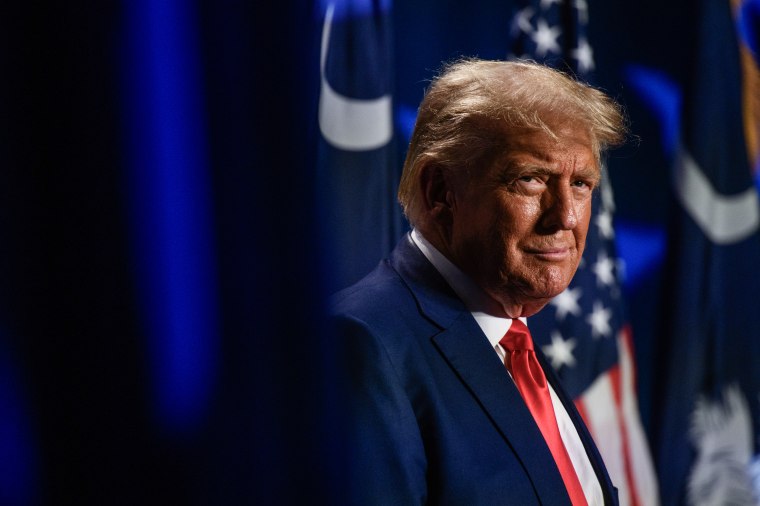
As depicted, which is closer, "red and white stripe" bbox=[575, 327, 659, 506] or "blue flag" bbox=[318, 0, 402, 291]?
"blue flag" bbox=[318, 0, 402, 291]

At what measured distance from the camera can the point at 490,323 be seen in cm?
128

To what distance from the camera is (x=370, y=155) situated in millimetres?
2268

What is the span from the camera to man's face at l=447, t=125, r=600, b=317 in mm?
1242

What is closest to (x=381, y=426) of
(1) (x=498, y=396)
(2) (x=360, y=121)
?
(1) (x=498, y=396)

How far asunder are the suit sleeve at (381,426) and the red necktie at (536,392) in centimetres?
25

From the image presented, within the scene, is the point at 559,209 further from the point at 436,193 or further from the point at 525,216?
the point at 436,193

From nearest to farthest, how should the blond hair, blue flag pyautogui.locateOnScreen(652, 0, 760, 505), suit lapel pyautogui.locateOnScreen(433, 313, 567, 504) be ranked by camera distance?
suit lapel pyautogui.locateOnScreen(433, 313, 567, 504)
the blond hair
blue flag pyautogui.locateOnScreen(652, 0, 760, 505)

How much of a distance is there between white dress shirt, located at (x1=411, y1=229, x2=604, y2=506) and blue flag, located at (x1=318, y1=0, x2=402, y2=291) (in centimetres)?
91

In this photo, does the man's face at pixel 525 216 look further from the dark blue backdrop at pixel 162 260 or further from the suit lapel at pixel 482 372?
the dark blue backdrop at pixel 162 260

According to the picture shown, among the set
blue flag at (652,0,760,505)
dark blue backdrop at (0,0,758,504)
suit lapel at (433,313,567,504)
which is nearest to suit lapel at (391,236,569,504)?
suit lapel at (433,313,567,504)

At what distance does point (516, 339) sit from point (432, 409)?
0.86 feet

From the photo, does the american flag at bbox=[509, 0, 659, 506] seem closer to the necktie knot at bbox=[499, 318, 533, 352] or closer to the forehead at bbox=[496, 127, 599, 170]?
the necktie knot at bbox=[499, 318, 533, 352]

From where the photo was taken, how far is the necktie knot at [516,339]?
130cm

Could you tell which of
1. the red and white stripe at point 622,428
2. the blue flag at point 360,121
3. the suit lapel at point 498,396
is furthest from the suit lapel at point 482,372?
the red and white stripe at point 622,428
